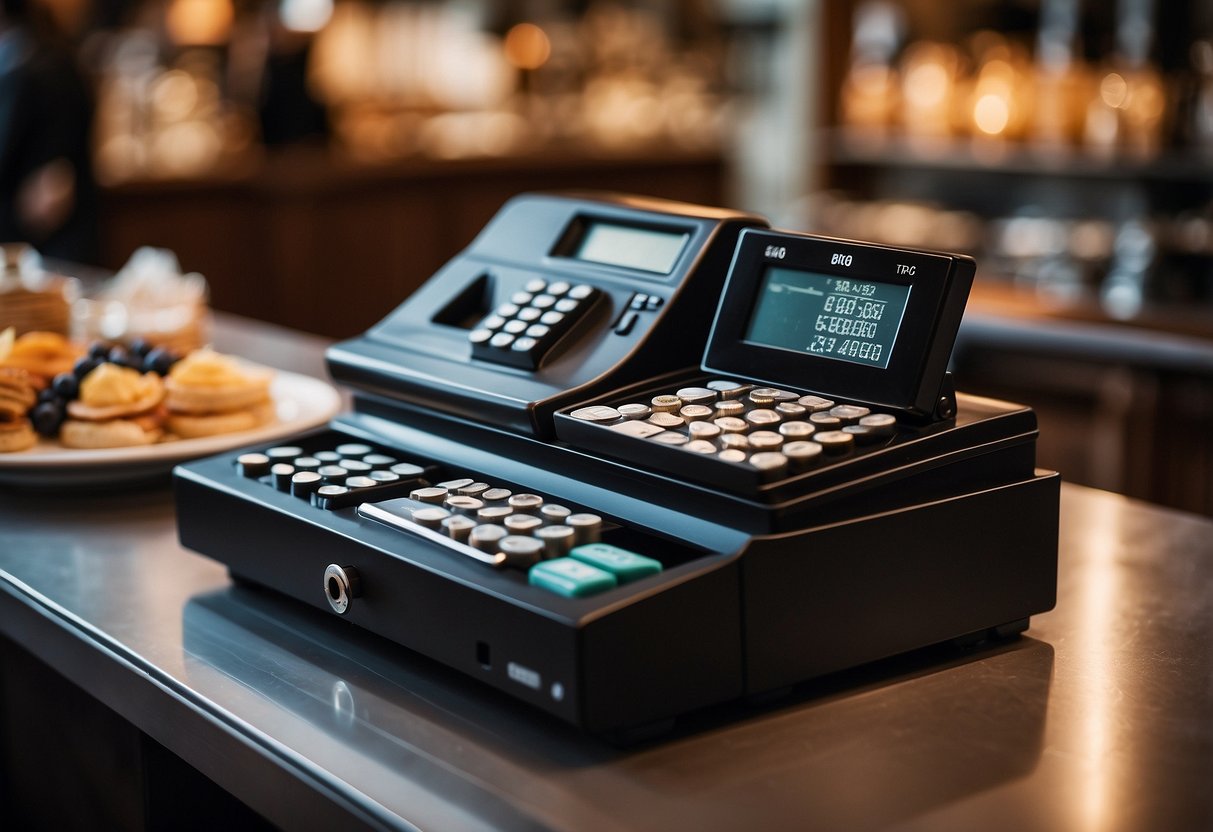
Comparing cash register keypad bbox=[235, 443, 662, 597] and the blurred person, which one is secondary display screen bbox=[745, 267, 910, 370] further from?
the blurred person

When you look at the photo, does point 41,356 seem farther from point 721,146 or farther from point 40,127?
point 721,146

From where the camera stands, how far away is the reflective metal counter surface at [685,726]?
0.67 m

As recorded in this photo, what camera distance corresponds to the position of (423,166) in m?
5.75

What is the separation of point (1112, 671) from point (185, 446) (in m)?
0.79

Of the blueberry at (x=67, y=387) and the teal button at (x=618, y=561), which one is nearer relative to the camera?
the teal button at (x=618, y=561)

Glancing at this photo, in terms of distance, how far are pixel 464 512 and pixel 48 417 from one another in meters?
0.58

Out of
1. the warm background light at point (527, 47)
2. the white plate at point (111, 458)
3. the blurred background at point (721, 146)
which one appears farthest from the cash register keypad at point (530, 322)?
the warm background light at point (527, 47)

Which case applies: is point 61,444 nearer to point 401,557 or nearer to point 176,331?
point 176,331

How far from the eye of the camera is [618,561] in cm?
75

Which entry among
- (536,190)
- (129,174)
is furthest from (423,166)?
(129,174)

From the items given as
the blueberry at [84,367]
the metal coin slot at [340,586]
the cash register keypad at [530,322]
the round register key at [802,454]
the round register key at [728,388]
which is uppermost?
the cash register keypad at [530,322]

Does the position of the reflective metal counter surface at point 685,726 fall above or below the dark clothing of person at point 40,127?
below

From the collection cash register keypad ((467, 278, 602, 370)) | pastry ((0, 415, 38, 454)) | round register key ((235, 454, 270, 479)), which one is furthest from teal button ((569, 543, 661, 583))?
pastry ((0, 415, 38, 454))

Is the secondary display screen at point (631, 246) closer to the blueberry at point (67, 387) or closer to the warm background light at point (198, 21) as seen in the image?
the blueberry at point (67, 387)
